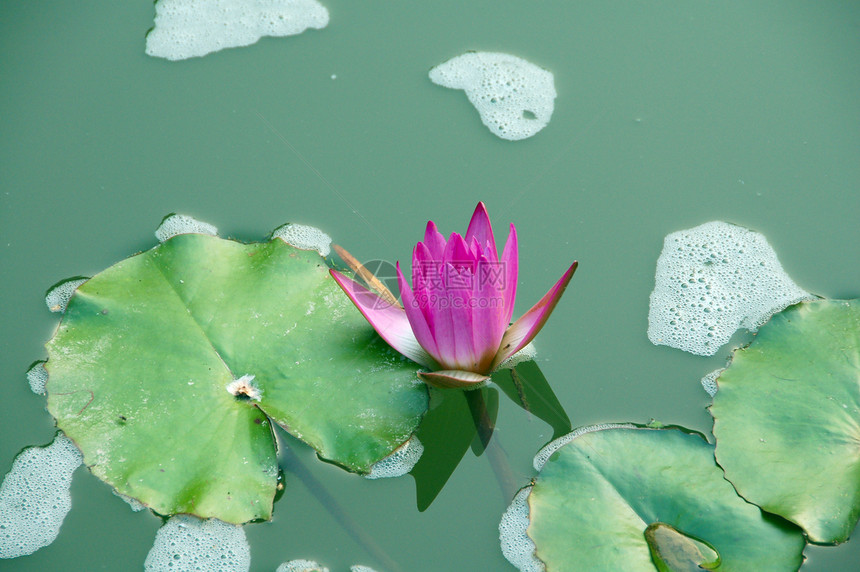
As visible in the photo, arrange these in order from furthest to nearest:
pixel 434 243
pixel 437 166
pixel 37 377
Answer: pixel 437 166 → pixel 37 377 → pixel 434 243

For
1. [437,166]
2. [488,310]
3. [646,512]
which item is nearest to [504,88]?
[437,166]

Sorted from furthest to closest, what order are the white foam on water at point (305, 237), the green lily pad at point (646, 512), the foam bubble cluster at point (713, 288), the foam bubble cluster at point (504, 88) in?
the foam bubble cluster at point (504, 88) → the white foam on water at point (305, 237) → the foam bubble cluster at point (713, 288) → the green lily pad at point (646, 512)

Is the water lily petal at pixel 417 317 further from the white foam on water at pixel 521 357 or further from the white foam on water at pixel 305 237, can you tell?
the white foam on water at pixel 305 237

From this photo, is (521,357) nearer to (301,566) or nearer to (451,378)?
(451,378)

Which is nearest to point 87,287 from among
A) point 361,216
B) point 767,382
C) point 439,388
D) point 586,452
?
point 361,216

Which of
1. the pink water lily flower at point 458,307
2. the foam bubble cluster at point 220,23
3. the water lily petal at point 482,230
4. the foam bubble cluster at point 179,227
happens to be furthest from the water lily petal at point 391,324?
the foam bubble cluster at point 220,23

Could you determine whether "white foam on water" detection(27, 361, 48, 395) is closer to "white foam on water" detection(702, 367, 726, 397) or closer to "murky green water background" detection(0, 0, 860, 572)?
"murky green water background" detection(0, 0, 860, 572)
